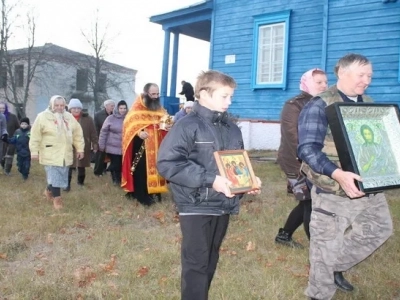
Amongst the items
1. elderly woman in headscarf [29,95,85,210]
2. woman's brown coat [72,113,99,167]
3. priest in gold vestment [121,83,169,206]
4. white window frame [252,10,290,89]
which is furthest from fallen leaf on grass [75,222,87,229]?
white window frame [252,10,290,89]

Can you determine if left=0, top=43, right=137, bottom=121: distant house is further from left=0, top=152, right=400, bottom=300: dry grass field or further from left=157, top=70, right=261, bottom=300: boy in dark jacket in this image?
left=157, top=70, right=261, bottom=300: boy in dark jacket

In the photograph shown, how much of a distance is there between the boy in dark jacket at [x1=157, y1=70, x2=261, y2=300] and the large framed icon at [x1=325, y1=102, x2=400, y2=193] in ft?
2.43

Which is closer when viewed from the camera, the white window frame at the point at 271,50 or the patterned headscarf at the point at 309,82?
the patterned headscarf at the point at 309,82

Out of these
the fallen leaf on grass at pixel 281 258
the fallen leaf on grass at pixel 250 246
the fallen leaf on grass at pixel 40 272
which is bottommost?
the fallen leaf on grass at pixel 40 272

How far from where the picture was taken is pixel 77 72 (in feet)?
152

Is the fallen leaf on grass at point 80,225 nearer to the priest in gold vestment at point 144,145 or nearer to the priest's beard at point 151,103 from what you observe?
the priest in gold vestment at point 144,145

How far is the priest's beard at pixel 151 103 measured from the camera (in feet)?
25.1

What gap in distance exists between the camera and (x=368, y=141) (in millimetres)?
3332

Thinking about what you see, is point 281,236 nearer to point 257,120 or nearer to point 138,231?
point 138,231

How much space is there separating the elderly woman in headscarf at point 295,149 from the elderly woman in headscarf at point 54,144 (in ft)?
11.6

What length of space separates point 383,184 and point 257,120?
38.2 feet

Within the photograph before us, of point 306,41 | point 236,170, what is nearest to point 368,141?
point 236,170

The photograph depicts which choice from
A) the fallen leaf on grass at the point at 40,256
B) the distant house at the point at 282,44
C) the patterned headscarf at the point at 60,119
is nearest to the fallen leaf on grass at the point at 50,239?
the fallen leaf on grass at the point at 40,256

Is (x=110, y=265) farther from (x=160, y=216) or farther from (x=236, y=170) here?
(x=160, y=216)
